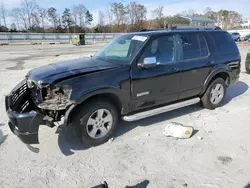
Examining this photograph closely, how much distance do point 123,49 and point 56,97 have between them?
171cm

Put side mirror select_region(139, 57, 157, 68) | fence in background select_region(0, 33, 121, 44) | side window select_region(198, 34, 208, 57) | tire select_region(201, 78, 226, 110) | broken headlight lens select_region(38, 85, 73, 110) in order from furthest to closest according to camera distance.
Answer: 1. fence in background select_region(0, 33, 121, 44)
2. tire select_region(201, 78, 226, 110)
3. side window select_region(198, 34, 208, 57)
4. side mirror select_region(139, 57, 157, 68)
5. broken headlight lens select_region(38, 85, 73, 110)

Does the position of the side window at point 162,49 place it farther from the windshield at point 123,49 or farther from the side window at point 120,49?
the side window at point 120,49

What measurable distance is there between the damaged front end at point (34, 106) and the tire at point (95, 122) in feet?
0.95

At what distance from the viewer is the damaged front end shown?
9.74 feet

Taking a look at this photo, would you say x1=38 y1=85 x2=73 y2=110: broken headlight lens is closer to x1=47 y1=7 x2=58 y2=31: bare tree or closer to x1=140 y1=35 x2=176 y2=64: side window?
x1=140 y1=35 x2=176 y2=64: side window

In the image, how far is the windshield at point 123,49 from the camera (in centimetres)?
380

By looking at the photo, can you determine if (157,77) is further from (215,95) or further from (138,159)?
(215,95)

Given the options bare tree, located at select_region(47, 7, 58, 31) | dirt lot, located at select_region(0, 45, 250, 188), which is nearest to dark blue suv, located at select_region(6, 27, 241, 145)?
dirt lot, located at select_region(0, 45, 250, 188)

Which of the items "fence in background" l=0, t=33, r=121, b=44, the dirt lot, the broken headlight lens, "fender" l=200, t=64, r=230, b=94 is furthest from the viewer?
"fence in background" l=0, t=33, r=121, b=44

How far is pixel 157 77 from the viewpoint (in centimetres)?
390

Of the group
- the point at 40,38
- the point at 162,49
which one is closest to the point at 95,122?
the point at 162,49

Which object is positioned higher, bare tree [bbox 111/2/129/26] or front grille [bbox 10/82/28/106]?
bare tree [bbox 111/2/129/26]

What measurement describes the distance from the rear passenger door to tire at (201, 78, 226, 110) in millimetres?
316

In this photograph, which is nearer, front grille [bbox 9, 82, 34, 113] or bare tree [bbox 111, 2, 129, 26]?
front grille [bbox 9, 82, 34, 113]
